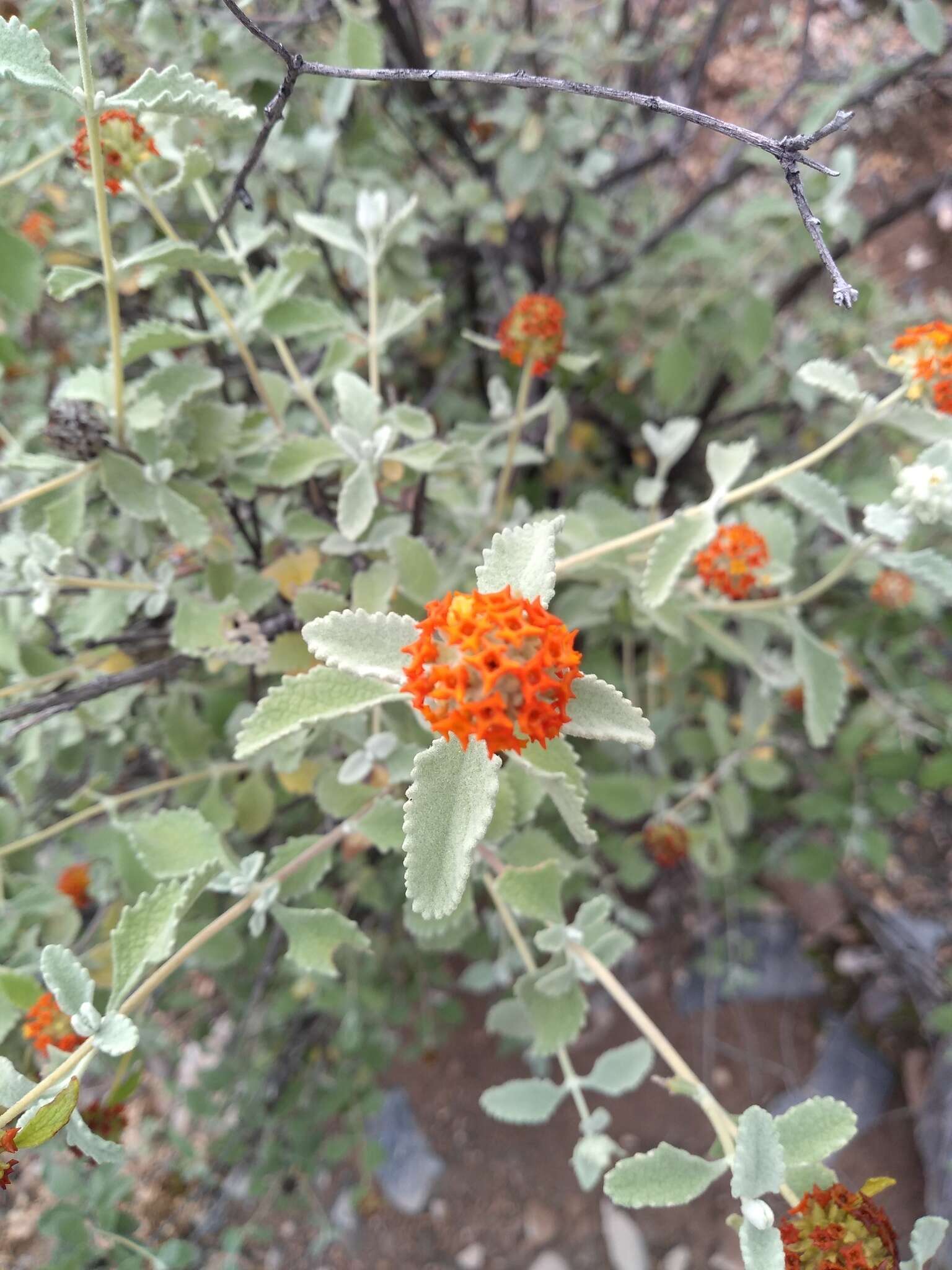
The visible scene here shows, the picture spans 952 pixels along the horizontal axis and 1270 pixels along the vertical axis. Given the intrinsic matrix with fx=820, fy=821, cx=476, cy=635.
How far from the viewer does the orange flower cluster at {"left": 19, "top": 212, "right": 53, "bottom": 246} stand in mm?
1686

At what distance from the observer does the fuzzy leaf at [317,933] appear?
39.6 inches

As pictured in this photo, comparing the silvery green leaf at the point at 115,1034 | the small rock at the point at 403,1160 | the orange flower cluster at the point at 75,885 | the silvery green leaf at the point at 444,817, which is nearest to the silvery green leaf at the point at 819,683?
the silvery green leaf at the point at 444,817

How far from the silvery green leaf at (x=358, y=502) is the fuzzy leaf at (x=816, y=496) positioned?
57 cm

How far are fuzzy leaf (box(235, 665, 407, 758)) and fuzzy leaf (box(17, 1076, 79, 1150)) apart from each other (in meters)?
0.36

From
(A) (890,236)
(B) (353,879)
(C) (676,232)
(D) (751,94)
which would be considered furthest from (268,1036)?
(A) (890,236)

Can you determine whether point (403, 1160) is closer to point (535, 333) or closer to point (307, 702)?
point (307, 702)

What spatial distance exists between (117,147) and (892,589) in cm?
153

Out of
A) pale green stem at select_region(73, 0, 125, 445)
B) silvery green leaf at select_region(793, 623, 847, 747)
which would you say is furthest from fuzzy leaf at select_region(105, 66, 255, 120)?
silvery green leaf at select_region(793, 623, 847, 747)

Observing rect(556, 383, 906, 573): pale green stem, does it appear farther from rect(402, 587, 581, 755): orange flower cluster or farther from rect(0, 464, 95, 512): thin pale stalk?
rect(0, 464, 95, 512): thin pale stalk

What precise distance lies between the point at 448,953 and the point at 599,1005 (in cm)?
52

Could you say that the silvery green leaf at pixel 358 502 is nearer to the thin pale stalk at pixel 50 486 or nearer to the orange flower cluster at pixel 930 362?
the thin pale stalk at pixel 50 486

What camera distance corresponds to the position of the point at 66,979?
0.90 meters

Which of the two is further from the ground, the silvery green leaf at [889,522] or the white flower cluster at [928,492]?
the white flower cluster at [928,492]

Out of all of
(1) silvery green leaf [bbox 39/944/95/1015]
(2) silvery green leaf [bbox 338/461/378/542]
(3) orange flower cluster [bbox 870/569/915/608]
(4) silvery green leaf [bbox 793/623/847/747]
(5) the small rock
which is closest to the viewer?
(1) silvery green leaf [bbox 39/944/95/1015]
